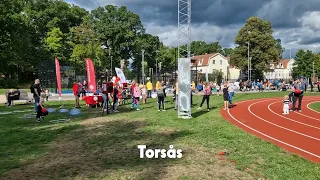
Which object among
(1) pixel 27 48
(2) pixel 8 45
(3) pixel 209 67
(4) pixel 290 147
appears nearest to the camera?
(4) pixel 290 147

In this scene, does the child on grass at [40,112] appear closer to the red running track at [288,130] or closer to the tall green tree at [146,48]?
the red running track at [288,130]

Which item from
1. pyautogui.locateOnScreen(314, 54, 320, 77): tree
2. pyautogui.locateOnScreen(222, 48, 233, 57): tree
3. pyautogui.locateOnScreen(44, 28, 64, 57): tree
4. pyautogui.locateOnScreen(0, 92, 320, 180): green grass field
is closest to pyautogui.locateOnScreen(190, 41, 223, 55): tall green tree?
pyautogui.locateOnScreen(222, 48, 233, 57): tree

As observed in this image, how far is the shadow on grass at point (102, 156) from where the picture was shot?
250 inches

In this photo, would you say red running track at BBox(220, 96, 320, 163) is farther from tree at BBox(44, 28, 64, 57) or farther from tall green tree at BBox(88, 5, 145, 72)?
tall green tree at BBox(88, 5, 145, 72)

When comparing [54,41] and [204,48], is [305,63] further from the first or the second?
[54,41]

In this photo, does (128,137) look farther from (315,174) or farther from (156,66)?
(156,66)

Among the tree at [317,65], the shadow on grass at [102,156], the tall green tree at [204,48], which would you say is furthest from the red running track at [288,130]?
the tall green tree at [204,48]

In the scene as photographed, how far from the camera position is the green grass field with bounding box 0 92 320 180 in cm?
640

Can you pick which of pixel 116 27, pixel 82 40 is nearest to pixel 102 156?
pixel 82 40

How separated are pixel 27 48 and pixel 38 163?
48122 millimetres

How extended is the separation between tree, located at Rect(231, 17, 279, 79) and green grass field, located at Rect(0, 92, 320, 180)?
54.0m

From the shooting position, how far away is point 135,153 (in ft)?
26.3

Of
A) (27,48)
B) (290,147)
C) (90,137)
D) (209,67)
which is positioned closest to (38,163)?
(90,137)

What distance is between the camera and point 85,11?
69938 mm
